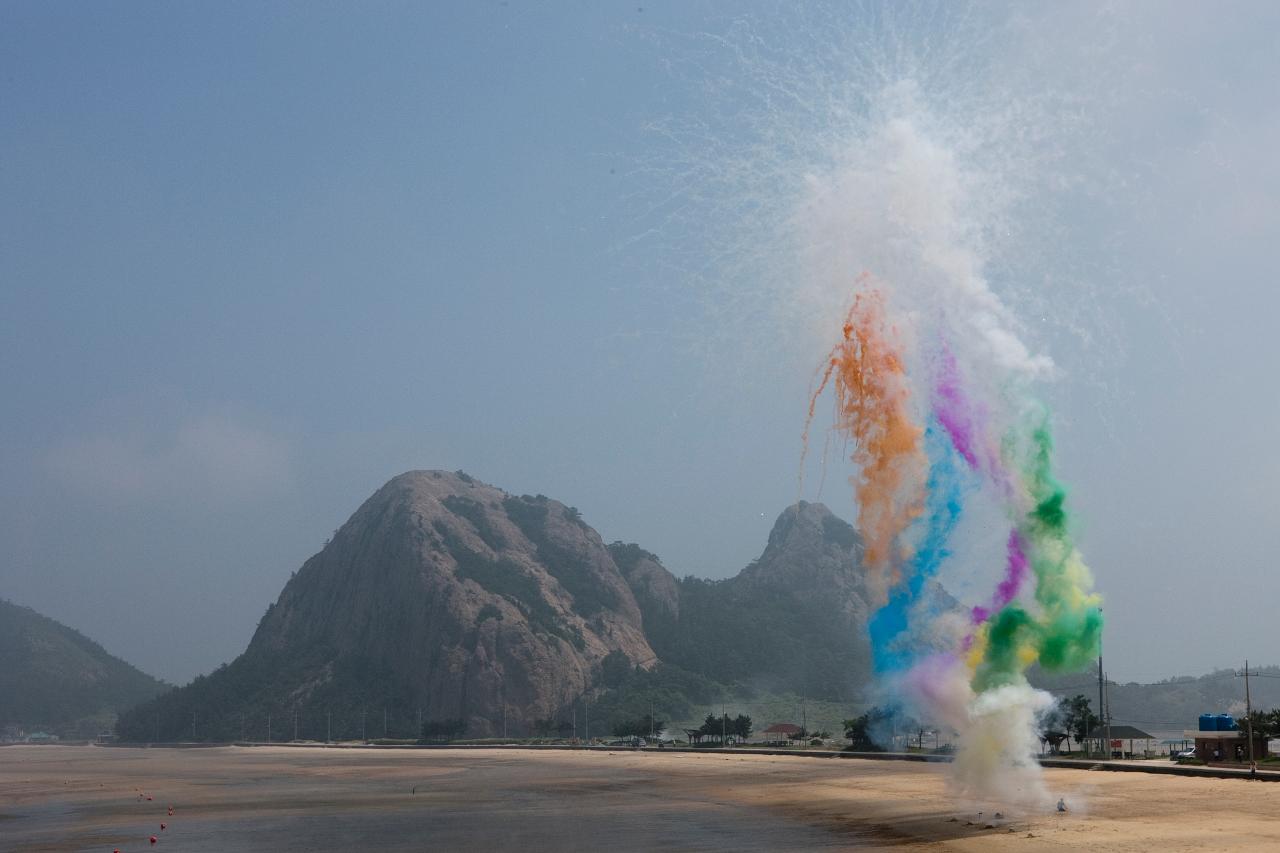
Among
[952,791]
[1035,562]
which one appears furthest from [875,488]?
[952,791]

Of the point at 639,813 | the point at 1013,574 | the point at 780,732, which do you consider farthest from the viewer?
the point at 780,732

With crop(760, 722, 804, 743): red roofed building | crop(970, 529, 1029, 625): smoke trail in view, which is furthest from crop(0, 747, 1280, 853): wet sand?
crop(760, 722, 804, 743): red roofed building

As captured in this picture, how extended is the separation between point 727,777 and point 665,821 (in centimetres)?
3241

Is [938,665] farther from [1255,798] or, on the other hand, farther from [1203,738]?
[1203,738]

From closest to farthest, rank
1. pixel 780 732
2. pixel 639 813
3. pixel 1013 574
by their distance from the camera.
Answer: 1. pixel 1013 574
2. pixel 639 813
3. pixel 780 732

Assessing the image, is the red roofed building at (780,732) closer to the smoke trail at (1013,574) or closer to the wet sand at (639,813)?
the wet sand at (639,813)

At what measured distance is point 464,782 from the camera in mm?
79500

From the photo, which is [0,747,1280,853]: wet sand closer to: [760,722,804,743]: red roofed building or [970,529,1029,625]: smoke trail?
[970,529,1029,625]: smoke trail

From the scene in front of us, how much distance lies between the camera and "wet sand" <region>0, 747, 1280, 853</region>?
3897 centimetres

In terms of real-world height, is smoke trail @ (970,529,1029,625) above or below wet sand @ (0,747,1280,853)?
above

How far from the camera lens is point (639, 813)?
171 feet

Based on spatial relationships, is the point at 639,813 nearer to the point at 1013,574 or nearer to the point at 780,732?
the point at 1013,574

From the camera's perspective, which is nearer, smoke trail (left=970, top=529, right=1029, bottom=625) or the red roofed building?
smoke trail (left=970, top=529, right=1029, bottom=625)

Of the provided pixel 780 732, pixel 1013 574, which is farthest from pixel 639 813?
pixel 780 732
